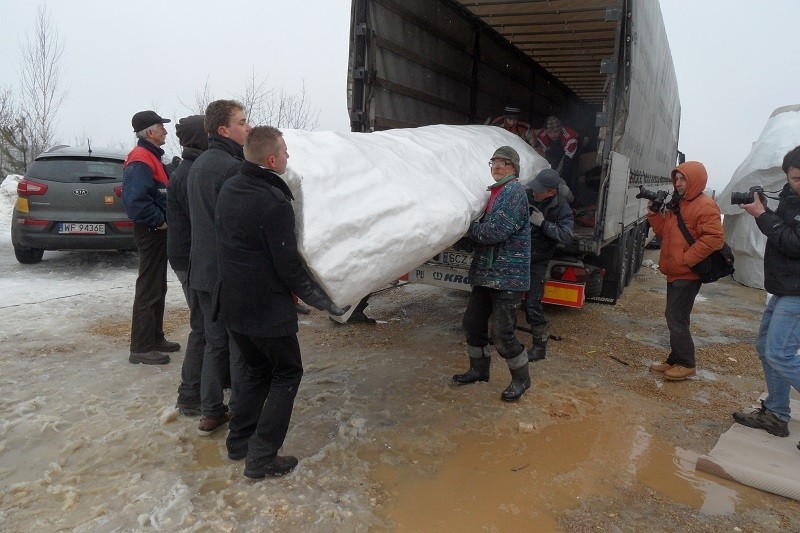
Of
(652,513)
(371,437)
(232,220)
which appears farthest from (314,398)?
(652,513)

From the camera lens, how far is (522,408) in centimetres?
383

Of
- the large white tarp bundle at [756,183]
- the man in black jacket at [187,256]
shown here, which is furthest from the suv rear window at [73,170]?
the large white tarp bundle at [756,183]

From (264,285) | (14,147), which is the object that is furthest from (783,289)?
(14,147)

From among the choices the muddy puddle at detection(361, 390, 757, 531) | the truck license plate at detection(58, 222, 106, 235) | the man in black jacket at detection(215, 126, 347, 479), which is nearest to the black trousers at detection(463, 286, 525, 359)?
the muddy puddle at detection(361, 390, 757, 531)

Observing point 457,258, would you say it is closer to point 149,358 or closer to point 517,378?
point 517,378

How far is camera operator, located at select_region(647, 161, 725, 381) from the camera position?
13.5ft

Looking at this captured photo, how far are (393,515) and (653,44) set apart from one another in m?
5.85

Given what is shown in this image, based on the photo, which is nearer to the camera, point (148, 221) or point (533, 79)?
point (148, 221)

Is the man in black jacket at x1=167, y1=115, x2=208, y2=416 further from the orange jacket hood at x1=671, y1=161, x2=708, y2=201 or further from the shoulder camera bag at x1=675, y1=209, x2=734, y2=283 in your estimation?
the shoulder camera bag at x1=675, y1=209, x2=734, y2=283

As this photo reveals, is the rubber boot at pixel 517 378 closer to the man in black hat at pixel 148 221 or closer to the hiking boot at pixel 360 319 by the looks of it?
the hiking boot at pixel 360 319

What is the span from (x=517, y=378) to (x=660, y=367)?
1.62 m

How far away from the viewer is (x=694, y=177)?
4.19 meters

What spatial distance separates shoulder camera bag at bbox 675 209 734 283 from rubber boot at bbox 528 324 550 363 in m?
1.29

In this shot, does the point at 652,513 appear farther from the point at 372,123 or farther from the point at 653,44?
the point at 653,44
